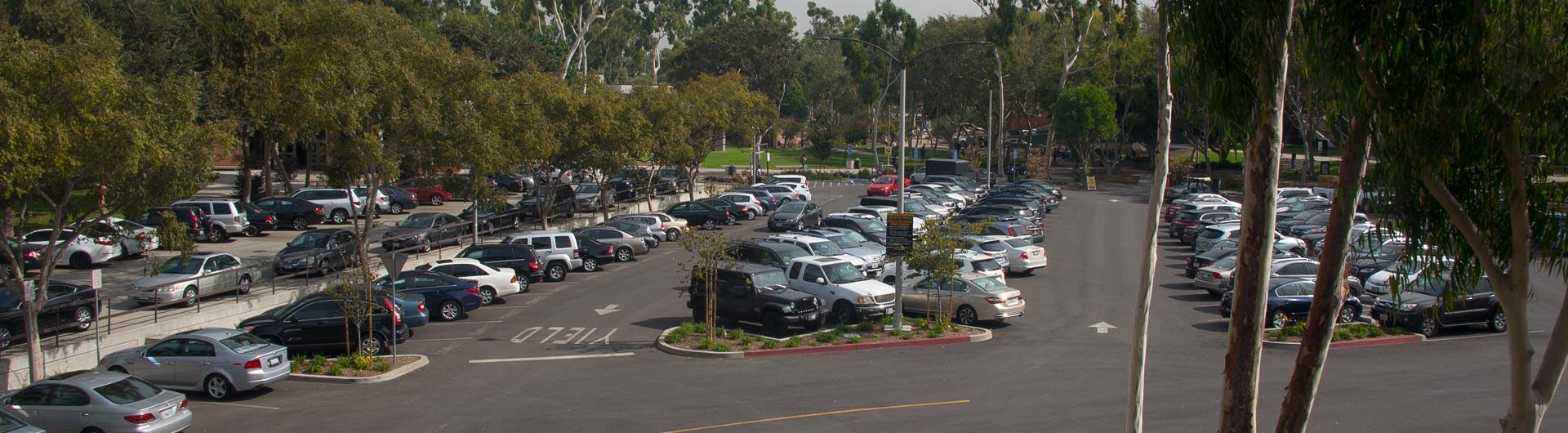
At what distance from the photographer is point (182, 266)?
89.3 ft

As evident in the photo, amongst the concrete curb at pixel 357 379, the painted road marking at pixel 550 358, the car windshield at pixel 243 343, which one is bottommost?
the concrete curb at pixel 357 379

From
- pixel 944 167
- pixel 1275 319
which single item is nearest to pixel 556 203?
pixel 944 167

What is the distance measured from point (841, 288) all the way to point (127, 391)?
14.4 meters

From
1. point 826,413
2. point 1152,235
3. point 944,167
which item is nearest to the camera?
point 1152,235

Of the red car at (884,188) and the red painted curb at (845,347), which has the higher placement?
the red car at (884,188)

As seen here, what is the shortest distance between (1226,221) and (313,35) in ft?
98.9

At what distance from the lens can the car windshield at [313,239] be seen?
105 ft

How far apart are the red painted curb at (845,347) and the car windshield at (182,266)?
15165 mm

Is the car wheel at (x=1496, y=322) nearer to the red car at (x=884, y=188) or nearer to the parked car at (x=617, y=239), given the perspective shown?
the parked car at (x=617, y=239)

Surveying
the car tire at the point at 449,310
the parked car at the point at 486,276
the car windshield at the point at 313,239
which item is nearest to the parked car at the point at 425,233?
the car windshield at the point at 313,239

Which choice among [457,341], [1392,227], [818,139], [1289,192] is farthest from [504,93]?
[818,139]

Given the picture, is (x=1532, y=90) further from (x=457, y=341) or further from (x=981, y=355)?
(x=457, y=341)

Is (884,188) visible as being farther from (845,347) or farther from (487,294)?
(845,347)

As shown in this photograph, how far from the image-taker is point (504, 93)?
35.2 metres
